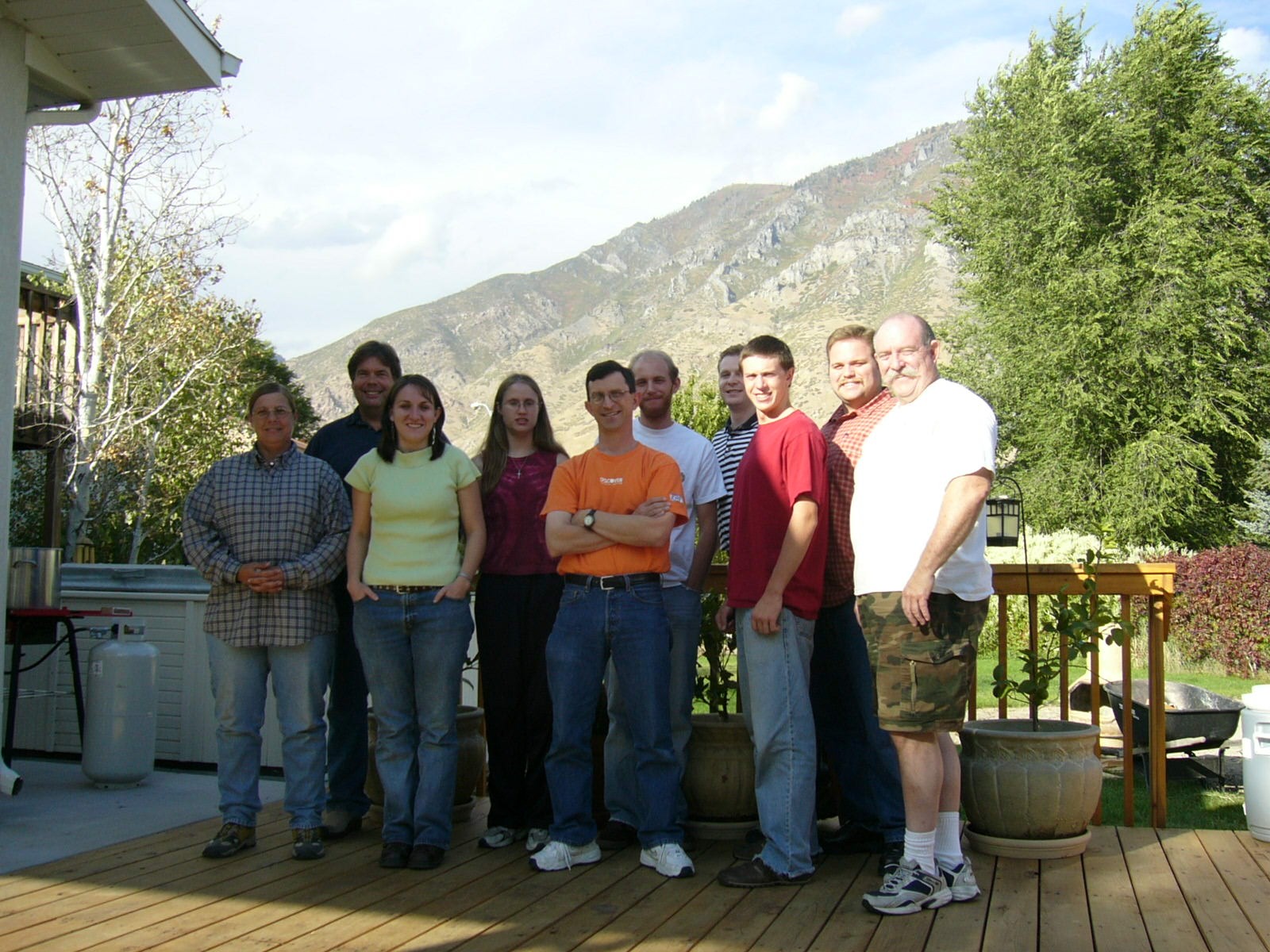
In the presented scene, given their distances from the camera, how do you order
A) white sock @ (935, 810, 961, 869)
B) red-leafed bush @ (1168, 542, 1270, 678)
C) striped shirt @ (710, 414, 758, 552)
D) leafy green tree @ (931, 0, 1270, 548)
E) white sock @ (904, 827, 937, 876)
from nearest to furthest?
1. white sock @ (904, 827, 937, 876)
2. white sock @ (935, 810, 961, 869)
3. striped shirt @ (710, 414, 758, 552)
4. red-leafed bush @ (1168, 542, 1270, 678)
5. leafy green tree @ (931, 0, 1270, 548)

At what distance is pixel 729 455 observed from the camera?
411cm

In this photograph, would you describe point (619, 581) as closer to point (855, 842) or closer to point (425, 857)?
point (425, 857)

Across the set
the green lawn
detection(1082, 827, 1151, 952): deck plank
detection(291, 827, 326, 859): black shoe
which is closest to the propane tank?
detection(291, 827, 326, 859): black shoe

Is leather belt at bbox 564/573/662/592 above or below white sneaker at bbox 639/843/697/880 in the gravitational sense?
above

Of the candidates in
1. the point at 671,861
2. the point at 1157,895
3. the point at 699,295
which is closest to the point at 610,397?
the point at 671,861

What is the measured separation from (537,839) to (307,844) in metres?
0.75

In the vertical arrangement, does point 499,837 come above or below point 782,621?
below

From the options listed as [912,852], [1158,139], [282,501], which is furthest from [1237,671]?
[1158,139]

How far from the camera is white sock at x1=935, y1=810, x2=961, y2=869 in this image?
3.29m

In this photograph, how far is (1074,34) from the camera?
79.4ft

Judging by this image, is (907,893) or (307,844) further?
(307,844)

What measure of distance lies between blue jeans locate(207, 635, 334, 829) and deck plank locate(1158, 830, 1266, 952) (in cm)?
271

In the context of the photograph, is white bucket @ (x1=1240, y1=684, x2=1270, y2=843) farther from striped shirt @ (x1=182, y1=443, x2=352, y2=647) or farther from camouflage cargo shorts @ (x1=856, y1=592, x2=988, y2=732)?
striped shirt @ (x1=182, y1=443, x2=352, y2=647)

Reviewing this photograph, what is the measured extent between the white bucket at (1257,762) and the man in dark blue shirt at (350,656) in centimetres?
307
